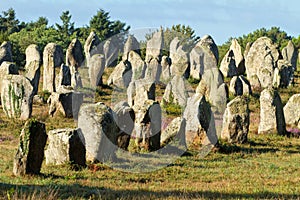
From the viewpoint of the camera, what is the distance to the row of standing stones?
16.5 metres

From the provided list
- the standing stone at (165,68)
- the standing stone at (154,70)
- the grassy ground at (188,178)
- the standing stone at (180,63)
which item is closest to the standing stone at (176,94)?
the standing stone at (180,63)

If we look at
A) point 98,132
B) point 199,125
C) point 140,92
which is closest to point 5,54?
point 140,92

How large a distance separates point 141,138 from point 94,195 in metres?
9.12

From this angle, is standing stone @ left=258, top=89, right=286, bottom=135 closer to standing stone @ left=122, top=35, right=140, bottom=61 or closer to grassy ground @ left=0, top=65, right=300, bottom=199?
grassy ground @ left=0, top=65, right=300, bottom=199

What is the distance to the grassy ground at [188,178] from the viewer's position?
11.7 m

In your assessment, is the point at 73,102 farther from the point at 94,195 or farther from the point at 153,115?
the point at 94,195

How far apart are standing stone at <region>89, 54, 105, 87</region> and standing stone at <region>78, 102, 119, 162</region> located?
723 inches

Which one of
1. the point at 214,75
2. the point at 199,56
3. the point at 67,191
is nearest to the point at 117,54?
the point at 199,56

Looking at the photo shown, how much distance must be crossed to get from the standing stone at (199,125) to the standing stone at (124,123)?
2223 mm

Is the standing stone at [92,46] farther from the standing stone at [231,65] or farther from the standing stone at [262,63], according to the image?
the standing stone at [262,63]

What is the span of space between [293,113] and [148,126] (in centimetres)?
941

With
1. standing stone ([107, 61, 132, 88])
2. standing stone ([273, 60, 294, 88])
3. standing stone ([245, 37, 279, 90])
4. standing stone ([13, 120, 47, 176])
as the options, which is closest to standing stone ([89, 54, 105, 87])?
standing stone ([107, 61, 132, 88])

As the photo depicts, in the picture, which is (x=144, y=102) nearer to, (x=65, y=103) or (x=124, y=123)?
(x=124, y=123)

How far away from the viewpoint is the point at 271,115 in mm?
24797
